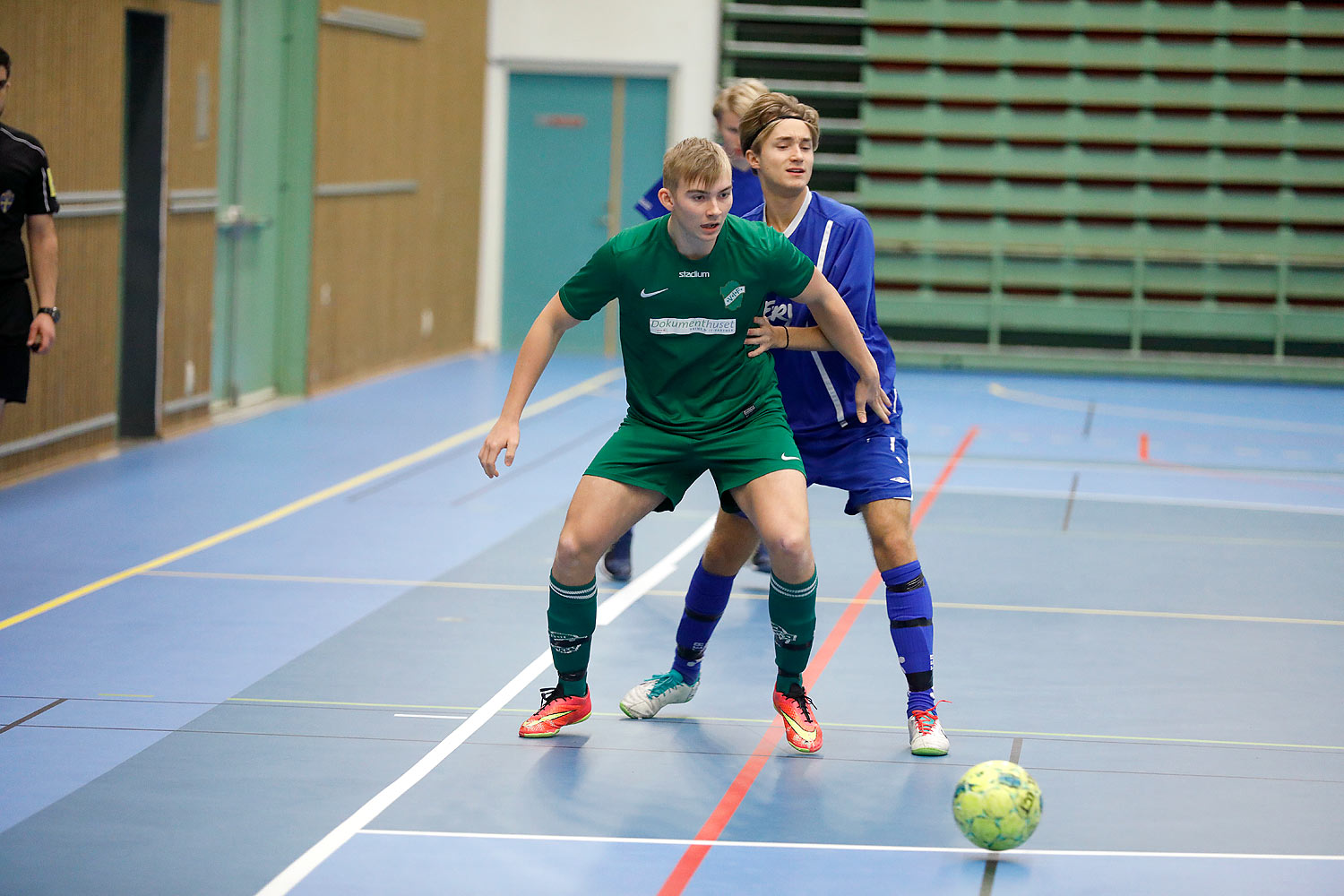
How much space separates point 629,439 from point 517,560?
8.56ft

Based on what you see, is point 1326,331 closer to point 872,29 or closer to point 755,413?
point 872,29

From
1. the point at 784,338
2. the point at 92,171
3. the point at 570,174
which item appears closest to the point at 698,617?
the point at 784,338

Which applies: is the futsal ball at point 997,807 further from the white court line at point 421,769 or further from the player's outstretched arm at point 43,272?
the player's outstretched arm at point 43,272

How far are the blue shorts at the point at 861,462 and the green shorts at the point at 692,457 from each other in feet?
0.74

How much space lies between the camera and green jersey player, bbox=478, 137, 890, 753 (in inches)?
168

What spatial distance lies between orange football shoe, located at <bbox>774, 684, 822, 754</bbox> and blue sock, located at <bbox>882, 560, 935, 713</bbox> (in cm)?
28

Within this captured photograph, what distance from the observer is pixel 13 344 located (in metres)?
6.09

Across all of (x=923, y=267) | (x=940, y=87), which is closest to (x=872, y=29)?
(x=940, y=87)

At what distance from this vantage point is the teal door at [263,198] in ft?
35.5

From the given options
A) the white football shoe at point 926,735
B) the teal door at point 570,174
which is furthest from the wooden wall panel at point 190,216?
the white football shoe at point 926,735

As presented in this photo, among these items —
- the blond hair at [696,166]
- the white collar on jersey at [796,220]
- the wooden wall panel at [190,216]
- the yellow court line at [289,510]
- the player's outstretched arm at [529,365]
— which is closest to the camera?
the blond hair at [696,166]

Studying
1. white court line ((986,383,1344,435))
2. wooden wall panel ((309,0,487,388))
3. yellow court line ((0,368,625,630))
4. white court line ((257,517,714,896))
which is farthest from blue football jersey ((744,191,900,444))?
white court line ((986,383,1344,435))

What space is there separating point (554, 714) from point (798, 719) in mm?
672

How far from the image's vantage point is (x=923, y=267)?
52.2 ft
